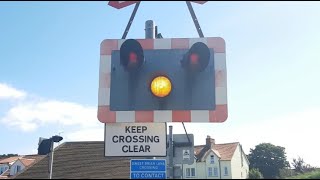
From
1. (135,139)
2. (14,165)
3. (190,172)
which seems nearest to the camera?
(135,139)

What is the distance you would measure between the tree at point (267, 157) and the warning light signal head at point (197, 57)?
81326 millimetres

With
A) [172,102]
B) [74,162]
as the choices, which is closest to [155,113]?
[172,102]

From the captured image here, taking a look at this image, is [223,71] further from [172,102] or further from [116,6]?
[116,6]

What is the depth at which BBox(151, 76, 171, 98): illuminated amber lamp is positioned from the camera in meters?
5.11

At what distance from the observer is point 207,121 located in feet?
17.1

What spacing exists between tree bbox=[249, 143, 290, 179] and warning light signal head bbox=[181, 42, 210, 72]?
81.3 m

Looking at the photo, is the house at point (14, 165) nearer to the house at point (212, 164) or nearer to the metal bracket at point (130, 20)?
the house at point (212, 164)

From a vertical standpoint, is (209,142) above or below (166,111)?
above

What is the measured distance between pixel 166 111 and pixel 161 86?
332 millimetres

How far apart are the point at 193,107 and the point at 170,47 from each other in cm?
90

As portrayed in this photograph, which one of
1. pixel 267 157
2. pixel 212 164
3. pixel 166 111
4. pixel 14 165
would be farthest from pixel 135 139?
pixel 267 157

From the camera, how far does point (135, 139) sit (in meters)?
5.43

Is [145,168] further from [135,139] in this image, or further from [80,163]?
[80,163]

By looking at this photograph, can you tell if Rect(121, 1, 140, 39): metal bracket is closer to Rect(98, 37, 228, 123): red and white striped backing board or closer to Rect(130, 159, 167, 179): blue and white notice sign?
Rect(98, 37, 228, 123): red and white striped backing board
